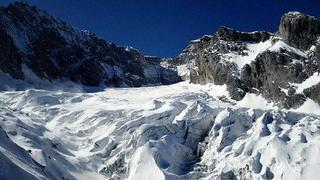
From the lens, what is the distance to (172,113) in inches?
3445

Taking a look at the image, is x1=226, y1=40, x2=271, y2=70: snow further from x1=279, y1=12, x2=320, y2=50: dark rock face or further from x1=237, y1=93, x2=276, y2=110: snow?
x1=237, y1=93, x2=276, y2=110: snow

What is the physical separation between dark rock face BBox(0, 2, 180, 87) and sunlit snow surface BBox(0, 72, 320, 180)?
52.5 metres

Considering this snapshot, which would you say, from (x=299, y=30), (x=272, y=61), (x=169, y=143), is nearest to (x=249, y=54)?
(x=272, y=61)

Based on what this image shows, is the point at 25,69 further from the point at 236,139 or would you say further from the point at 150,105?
the point at 236,139

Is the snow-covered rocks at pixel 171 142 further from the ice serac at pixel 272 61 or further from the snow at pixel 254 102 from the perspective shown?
the ice serac at pixel 272 61

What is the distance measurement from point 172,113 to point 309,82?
2935cm

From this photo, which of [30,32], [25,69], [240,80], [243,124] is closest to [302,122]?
[243,124]

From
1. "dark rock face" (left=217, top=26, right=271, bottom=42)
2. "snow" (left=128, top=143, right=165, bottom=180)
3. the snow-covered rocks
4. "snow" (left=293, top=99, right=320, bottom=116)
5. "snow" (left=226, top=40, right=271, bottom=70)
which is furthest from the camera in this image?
"dark rock face" (left=217, top=26, right=271, bottom=42)

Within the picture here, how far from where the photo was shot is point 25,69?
14600cm

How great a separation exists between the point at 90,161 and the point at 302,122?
27.3 metres

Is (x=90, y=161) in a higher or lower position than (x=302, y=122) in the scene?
lower

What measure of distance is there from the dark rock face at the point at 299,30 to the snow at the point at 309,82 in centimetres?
1049

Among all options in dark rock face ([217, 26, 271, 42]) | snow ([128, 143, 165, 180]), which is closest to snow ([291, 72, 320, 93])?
dark rock face ([217, 26, 271, 42])

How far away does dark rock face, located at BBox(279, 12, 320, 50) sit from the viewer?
115 metres
